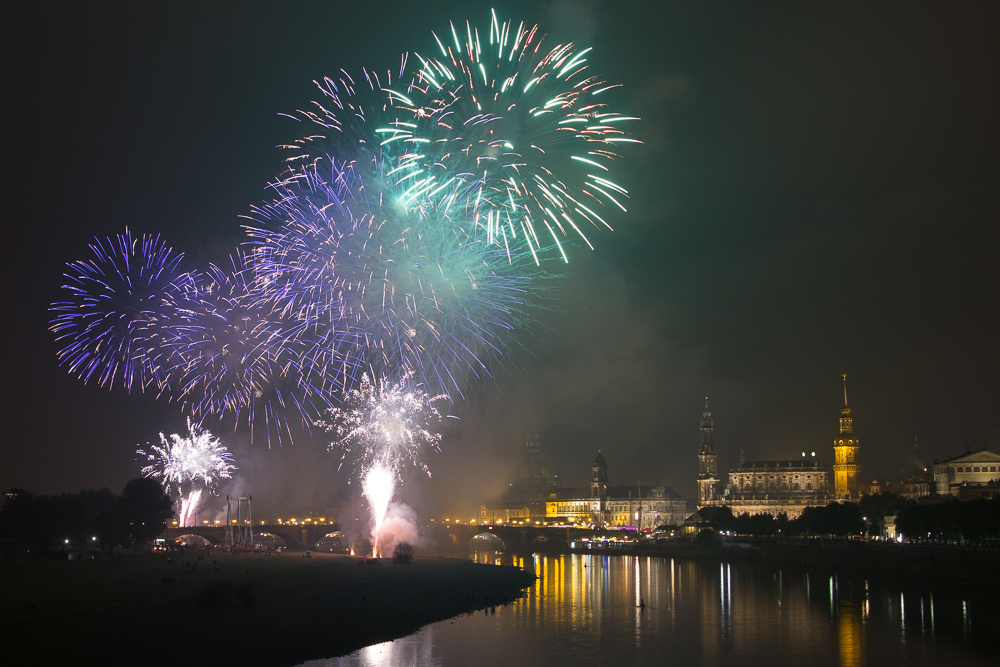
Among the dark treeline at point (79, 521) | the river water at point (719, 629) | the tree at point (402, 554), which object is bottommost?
the river water at point (719, 629)

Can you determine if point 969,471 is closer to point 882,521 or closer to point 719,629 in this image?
point 882,521

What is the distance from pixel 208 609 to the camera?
47938 mm

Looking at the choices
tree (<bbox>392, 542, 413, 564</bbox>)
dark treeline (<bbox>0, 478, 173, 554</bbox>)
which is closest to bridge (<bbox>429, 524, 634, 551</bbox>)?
tree (<bbox>392, 542, 413, 564</bbox>)

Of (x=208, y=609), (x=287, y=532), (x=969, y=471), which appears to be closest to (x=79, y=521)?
(x=287, y=532)

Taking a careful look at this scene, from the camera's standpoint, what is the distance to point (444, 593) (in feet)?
229

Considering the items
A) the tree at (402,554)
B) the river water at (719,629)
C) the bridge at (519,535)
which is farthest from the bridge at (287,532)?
the river water at (719,629)

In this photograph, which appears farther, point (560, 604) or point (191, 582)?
point (560, 604)

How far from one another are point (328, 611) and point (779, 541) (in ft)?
315

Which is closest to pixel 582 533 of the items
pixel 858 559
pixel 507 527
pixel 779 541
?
pixel 507 527

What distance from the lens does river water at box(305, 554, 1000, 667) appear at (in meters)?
45.2

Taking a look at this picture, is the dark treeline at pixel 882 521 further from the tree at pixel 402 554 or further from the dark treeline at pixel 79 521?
the dark treeline at pixel 79 521

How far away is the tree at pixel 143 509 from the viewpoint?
327ft

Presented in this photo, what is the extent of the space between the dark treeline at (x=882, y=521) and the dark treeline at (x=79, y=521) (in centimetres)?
8514

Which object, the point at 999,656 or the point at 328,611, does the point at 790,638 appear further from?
the point at 328,611
